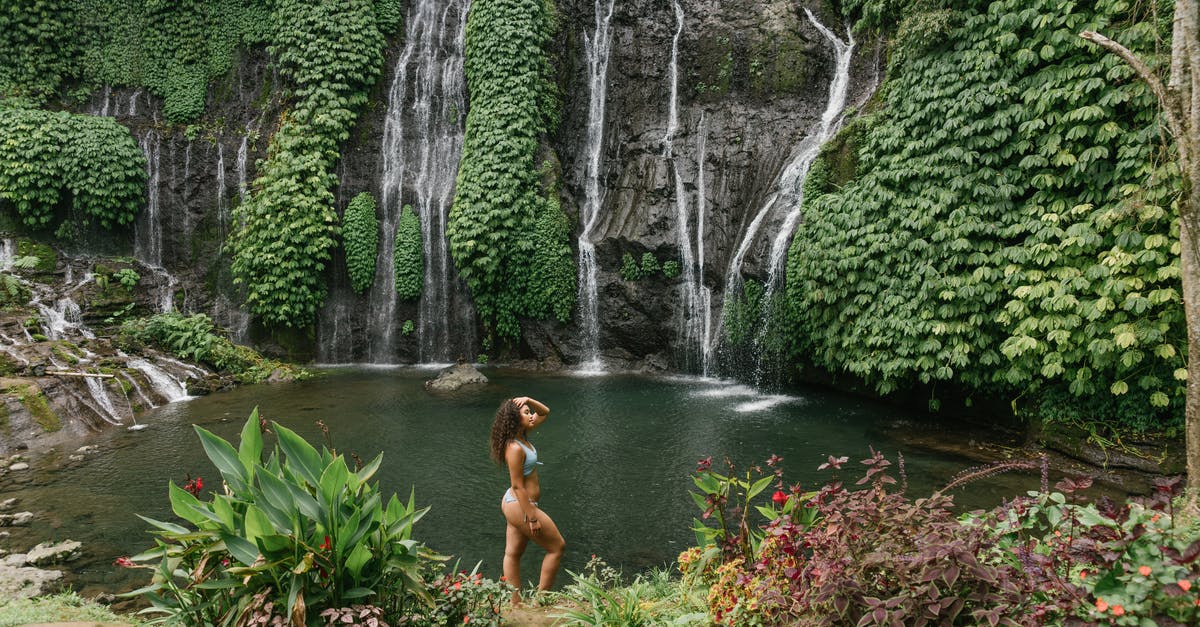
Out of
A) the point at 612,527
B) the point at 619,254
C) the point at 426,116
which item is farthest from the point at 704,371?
the point at 426,116

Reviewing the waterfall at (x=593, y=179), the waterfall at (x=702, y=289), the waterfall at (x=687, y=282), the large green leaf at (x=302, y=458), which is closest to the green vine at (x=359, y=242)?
the waterfall at (x=593, y=179)

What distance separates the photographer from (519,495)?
4.39 metres

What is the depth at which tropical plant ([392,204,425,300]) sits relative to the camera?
15914 mm

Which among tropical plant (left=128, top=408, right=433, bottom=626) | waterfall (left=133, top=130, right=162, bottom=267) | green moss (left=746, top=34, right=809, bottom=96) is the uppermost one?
green moss (left=746, top=34, right=809, bottom=96)

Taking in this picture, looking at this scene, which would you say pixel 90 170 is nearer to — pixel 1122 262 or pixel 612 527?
pixel 612 527

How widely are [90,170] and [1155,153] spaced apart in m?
20.6

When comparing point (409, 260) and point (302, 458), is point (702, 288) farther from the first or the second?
point (302, 458)

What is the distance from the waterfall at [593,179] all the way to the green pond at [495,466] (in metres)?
1.93

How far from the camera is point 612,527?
6.31 metres

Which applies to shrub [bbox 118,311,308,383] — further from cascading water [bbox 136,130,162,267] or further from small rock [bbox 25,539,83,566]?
small rock [bbox 25,539,83,566]

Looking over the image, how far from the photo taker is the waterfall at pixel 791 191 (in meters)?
11.8

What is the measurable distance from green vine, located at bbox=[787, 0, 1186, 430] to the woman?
6.29 meters

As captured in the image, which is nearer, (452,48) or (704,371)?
(704,371)

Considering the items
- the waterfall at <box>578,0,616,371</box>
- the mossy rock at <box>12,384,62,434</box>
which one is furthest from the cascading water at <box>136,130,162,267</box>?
the waterfall at <box>578,0,616,371</box>
